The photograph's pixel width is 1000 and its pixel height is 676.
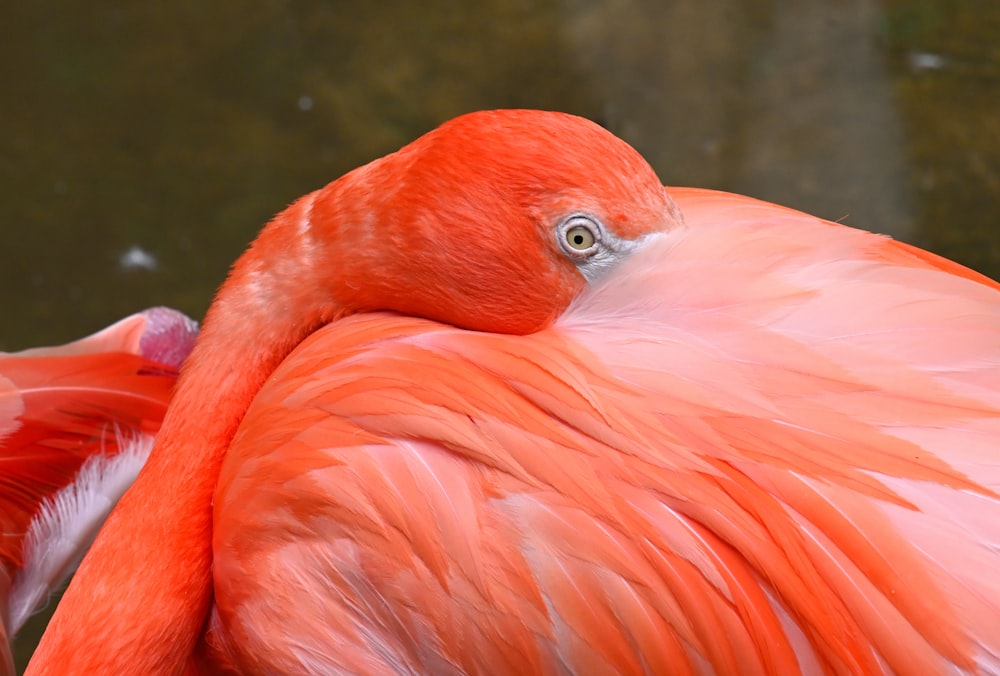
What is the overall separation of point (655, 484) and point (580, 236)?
35 cm

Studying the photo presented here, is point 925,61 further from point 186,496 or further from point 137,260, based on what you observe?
point 186,496

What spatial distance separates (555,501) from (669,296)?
36 cm

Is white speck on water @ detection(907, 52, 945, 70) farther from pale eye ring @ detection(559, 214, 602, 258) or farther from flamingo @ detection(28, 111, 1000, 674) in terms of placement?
pale eye ring @ detection(559, 214, 602, 258)

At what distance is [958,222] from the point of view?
297 centimetres

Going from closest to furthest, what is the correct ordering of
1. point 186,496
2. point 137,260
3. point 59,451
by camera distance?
point 186,496
point 59,451
point 137,260

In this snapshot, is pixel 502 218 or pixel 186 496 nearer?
pixel 502 218

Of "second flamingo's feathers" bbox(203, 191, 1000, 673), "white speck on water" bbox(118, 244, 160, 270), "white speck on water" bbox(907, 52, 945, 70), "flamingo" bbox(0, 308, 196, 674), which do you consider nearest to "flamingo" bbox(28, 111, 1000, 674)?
"second flamingo's feathers" bbox(203, 191, 1000, 673)

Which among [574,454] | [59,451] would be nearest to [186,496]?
[59,451]

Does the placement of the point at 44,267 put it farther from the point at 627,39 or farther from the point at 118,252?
the point at 627,39

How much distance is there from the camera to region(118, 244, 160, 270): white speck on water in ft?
9.73

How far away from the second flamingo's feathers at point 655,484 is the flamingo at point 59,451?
48 centimetres

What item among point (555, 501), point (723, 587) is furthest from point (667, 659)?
point (555, 501)

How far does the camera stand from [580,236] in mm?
1312

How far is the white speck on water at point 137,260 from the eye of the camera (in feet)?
9.73
